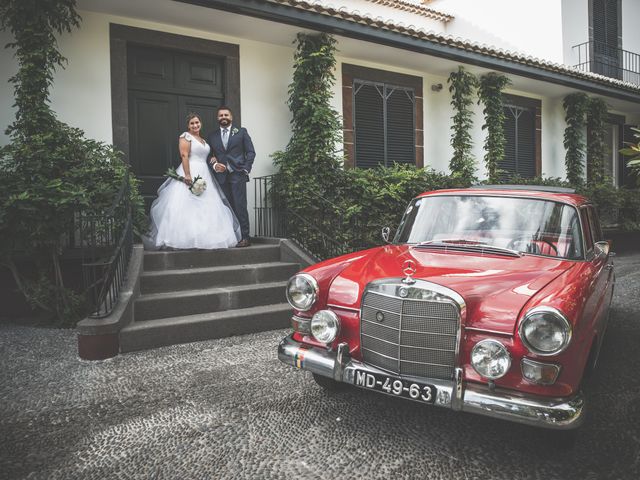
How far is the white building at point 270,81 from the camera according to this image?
6.39 metres

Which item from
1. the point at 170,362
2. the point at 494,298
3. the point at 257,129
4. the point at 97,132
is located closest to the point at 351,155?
the point at 257,129

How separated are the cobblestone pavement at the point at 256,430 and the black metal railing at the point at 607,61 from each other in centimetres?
1219

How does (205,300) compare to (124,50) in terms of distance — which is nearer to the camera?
(205,300)

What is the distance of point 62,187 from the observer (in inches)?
193

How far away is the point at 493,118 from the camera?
9.88 meters

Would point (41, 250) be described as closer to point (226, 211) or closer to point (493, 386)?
point (226, 211)

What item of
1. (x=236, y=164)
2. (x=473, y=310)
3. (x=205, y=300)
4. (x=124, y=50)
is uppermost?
(x=124, y=50)

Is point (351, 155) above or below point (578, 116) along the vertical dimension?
below

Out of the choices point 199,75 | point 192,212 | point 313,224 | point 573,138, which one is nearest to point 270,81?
point 199,75

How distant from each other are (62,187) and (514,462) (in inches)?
196

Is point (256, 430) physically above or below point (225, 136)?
below

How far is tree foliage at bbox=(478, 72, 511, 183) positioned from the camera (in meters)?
9.80

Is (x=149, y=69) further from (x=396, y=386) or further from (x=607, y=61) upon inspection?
(x=607, y=61)

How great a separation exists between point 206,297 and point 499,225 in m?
3.27
